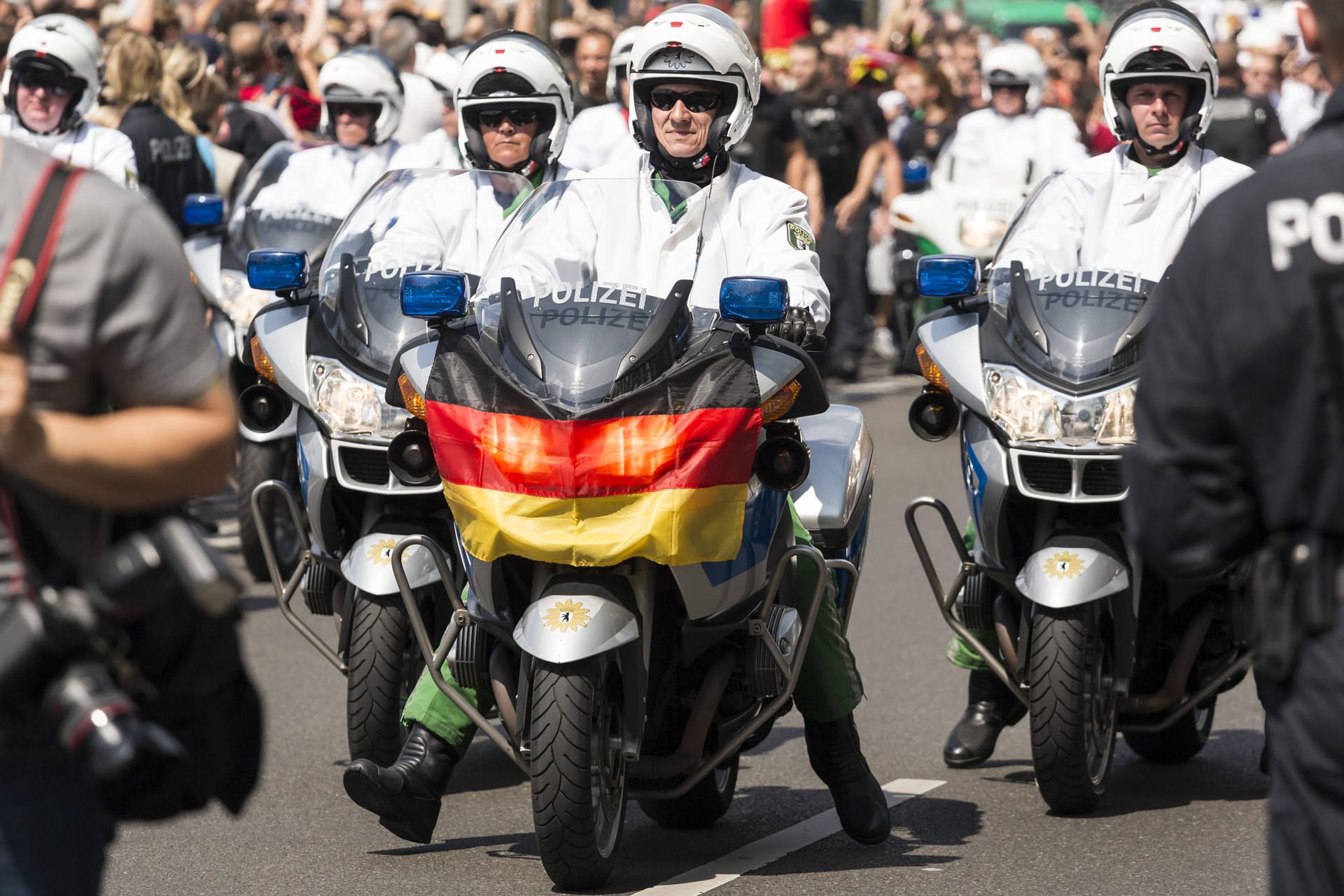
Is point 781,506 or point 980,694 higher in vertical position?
point 781,506

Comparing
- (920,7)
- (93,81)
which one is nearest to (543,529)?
(93,81)

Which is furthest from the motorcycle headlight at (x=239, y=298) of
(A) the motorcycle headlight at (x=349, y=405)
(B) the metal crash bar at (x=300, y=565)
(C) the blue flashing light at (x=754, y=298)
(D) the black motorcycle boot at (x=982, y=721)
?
(C) the blue flashing light at (x=754, y=298)

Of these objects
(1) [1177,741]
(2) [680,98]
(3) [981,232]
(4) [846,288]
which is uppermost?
(2) [680,98]

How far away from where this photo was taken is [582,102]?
12.9 metres

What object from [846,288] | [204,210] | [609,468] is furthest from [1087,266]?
[846,288]

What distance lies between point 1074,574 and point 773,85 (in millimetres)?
10961

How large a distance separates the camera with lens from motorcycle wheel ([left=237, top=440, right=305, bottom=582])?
5.39 metres

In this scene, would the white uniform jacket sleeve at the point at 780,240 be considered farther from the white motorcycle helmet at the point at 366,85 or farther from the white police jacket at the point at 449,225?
the white motorcycle helmet at the point at 366,85

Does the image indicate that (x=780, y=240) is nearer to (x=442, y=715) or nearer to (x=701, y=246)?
(x=701, y=246)

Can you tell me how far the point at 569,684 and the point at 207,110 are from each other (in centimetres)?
752

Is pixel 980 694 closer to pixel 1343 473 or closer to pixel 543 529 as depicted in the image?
pixel 543 529

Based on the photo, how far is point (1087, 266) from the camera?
19.1 ft

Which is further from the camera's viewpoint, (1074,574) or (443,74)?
(443,74)

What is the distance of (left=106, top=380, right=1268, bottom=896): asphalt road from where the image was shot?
16.6 feet
